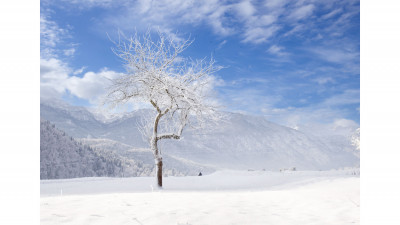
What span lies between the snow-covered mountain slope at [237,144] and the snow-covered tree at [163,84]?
81.2m

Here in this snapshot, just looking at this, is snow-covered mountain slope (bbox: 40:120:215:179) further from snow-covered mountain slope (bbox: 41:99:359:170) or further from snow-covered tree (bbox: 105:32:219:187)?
snow-covered mountain slope (bbox: 41:99:359:170)

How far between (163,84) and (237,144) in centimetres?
12065

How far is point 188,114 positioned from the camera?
10492 mm

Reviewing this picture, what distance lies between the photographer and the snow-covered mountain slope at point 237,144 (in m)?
103

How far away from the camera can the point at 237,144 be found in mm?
128375

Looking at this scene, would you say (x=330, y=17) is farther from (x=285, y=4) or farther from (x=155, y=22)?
(x=155, y=22)

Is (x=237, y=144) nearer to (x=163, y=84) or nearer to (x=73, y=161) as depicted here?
(x=73, y=161)

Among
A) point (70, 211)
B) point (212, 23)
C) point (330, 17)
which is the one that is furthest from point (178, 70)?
point (70, 211)

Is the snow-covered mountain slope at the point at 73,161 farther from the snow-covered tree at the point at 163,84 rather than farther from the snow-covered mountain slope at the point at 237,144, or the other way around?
the snow-covered mountain slope at the point at 237,144

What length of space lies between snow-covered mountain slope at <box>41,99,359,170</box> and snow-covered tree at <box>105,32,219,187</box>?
3196 inches

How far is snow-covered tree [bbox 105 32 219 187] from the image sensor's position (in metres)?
9.68

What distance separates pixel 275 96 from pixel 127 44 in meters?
7.01

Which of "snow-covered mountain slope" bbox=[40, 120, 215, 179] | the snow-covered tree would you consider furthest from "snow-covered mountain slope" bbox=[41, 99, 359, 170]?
the snow-covered tree
